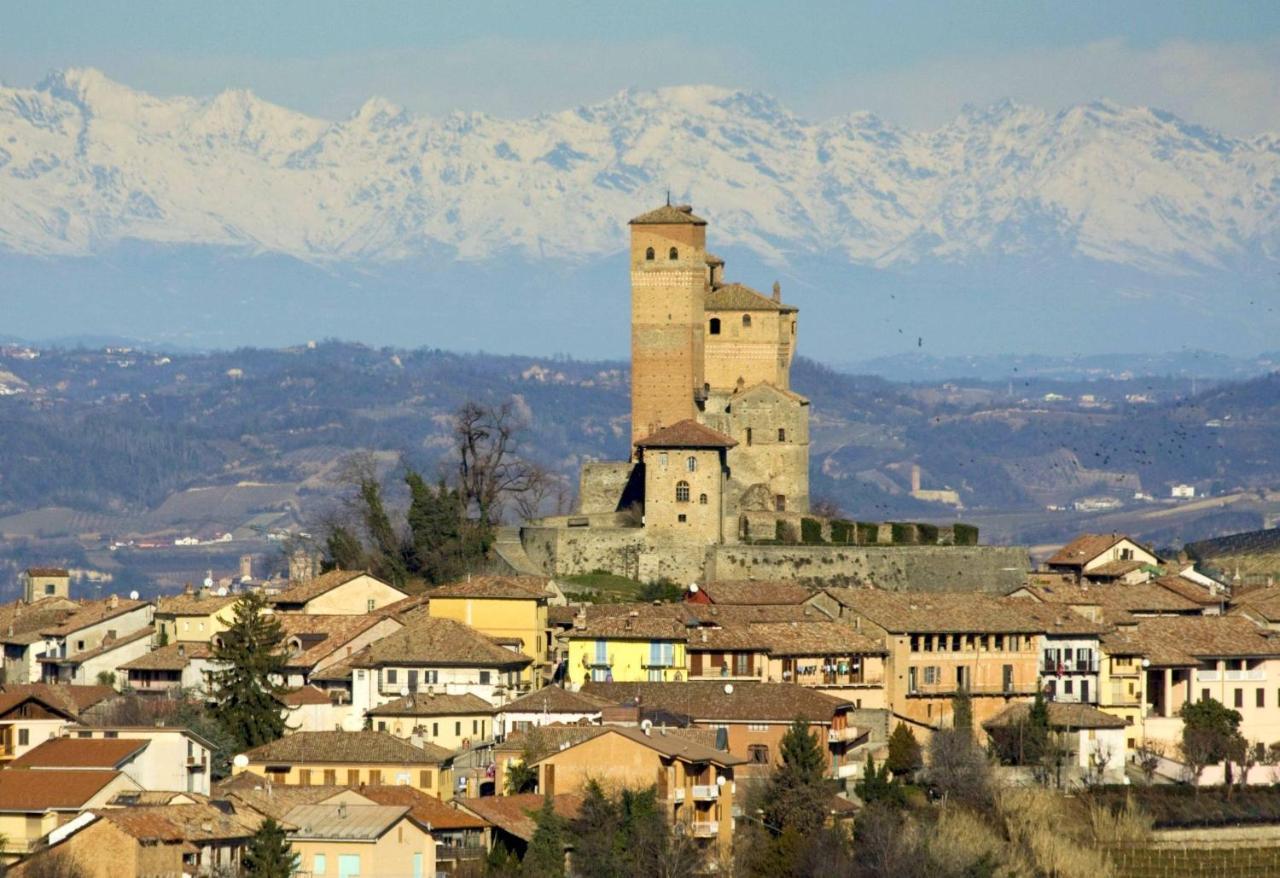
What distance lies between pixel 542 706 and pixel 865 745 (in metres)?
7.56

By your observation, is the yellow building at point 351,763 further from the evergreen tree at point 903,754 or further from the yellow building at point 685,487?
the yellow building at point 685,487

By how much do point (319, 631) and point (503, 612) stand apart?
16.3 feet

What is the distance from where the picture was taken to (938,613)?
256 feet

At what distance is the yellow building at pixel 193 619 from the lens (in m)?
83.6

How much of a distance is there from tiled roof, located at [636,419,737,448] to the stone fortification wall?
2805mm

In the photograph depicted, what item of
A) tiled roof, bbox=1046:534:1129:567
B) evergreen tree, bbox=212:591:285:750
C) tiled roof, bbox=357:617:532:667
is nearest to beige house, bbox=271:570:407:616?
tiled roof, bbox=357:617:532:667

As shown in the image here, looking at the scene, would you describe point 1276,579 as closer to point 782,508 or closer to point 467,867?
point 782,508

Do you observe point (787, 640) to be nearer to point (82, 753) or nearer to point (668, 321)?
point (82, 753)

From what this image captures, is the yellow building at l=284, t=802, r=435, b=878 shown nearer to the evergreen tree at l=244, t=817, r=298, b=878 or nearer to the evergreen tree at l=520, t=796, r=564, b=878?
the evergreen tree at l=244, t=817, r=298, b=878

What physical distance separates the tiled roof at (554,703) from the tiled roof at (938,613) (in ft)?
31.5

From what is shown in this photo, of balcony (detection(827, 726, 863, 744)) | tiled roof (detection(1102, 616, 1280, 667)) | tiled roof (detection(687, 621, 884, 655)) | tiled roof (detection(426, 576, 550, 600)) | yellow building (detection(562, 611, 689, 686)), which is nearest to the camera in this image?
balcony (detection(827, 726, 863, 744))

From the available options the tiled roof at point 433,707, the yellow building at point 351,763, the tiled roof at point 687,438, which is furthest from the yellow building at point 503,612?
the yellow building at point 351,763

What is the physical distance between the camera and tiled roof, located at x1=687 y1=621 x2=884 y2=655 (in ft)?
244

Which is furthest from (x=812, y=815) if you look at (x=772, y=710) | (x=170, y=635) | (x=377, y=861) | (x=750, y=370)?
(x=750, y=370)
